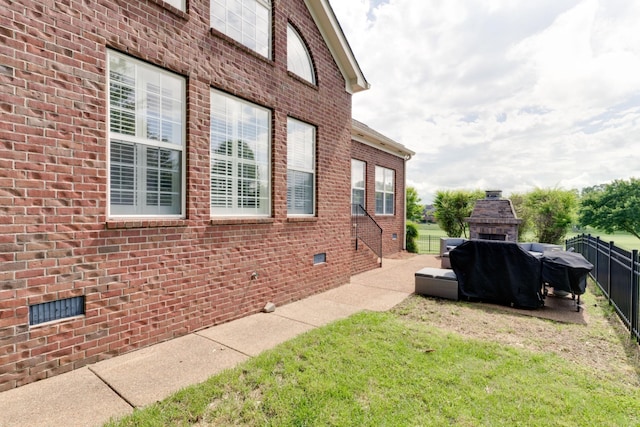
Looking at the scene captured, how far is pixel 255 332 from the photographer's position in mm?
4727

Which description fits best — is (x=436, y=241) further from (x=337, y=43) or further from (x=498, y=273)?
(x=337, y=43)

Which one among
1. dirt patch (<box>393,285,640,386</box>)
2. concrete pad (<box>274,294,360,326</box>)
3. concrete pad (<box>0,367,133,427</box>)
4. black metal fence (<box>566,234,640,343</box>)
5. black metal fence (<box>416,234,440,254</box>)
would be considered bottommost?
black metal fence (<box>416,234,440,254</box>)

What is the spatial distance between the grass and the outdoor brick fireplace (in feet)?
32.8

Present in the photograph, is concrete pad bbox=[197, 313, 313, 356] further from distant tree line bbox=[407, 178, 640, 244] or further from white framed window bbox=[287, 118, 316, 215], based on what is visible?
distant tree line bbox=[407, 178, 640, 244]

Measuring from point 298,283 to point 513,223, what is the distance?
33.9 ft

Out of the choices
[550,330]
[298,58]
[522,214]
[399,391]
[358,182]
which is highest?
[298,58]

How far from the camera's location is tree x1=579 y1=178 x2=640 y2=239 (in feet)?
80.1

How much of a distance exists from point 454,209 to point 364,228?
379 inches

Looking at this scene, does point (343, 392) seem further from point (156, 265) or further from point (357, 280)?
point (357, 280)

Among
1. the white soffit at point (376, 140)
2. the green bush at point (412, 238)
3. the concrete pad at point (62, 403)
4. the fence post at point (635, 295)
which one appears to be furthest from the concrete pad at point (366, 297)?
the green bush at point (412, 238)

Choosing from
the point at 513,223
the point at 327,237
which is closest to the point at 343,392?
the point at 327,237

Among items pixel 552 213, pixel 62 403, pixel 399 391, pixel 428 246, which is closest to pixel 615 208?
pixel 552 213

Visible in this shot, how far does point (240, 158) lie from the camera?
5.54m

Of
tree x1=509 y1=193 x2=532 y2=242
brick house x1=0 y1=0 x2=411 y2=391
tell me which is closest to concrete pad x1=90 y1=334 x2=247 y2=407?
brick house x1=0 y1=0 x2=411 y2=391
